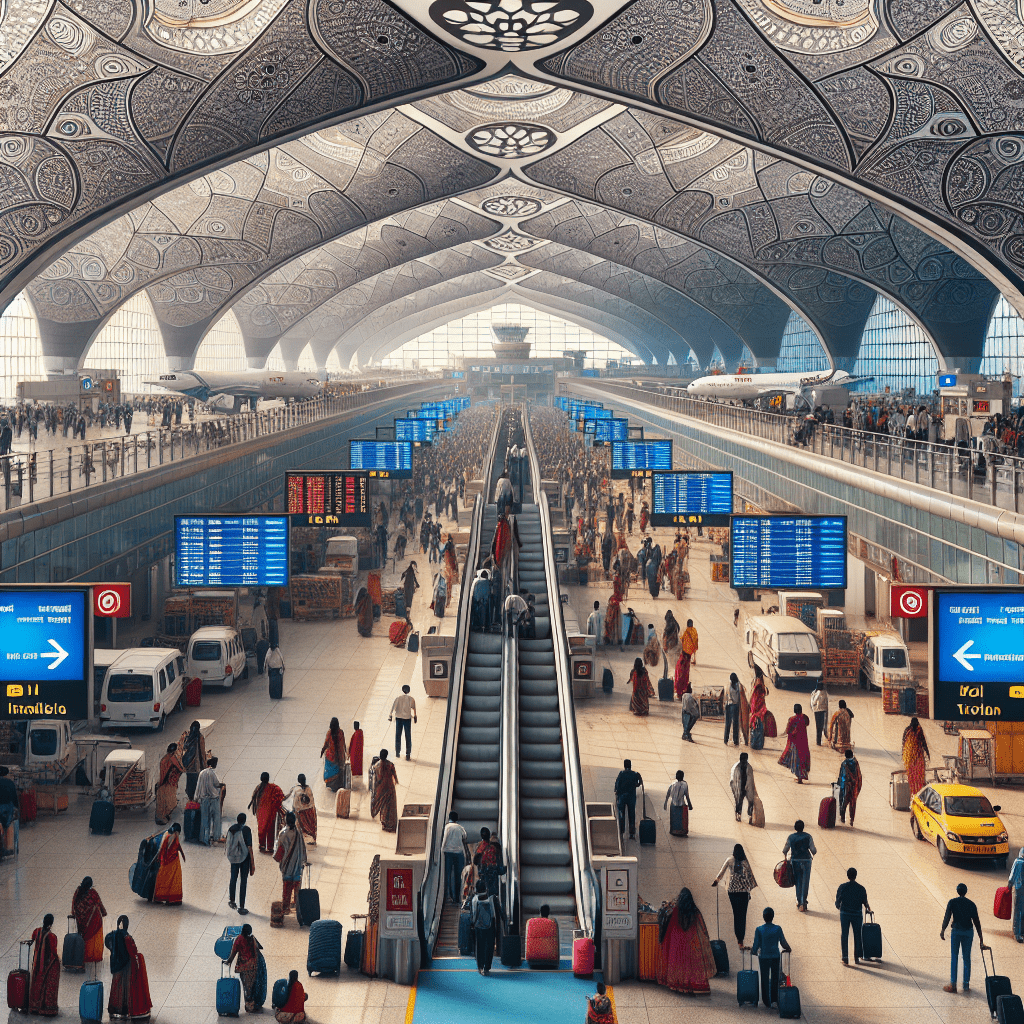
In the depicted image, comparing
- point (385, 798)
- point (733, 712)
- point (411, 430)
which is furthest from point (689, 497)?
point (411, 430)

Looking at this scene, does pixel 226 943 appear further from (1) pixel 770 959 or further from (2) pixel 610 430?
(2) pixel 610 430

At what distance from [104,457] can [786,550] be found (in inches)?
454

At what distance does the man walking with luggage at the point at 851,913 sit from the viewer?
9.91 meters

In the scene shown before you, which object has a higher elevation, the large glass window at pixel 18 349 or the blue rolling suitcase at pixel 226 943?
the large glass window at pixel 18 349

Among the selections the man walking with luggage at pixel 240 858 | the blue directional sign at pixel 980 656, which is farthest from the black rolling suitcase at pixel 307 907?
the blue directional sign at pixel 980 656

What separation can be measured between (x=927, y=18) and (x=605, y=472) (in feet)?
75.7

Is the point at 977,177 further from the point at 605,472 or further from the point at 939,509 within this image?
the point at 605,472

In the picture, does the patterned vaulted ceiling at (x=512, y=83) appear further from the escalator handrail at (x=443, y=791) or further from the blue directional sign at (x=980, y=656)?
the blue directional sign at (x=980, y=656)

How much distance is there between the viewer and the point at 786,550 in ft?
59.5

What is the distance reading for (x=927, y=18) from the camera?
22234 millimetres

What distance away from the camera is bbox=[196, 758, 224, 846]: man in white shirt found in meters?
12.7

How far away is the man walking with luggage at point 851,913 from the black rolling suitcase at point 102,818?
24.6 feet

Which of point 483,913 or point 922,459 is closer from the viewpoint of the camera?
point 483,913

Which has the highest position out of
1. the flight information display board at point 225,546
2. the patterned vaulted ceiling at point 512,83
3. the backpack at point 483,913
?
the patterned vaulted ceiling at point 512,83
